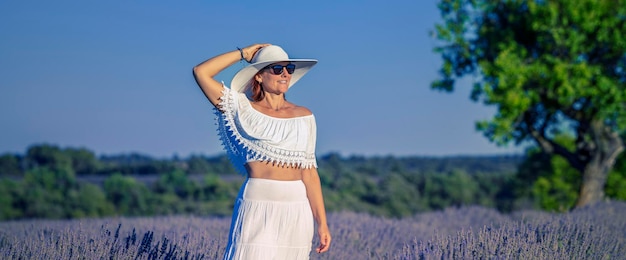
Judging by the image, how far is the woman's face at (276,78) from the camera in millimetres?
4430

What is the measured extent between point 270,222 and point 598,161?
14.1 meters

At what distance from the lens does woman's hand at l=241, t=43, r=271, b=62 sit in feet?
14.8

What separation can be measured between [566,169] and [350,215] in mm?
18787

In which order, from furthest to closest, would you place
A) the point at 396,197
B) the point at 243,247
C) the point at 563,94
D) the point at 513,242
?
the point at 396,197 → the point at 563,94 → the point at 513,242 → the point at 243,247

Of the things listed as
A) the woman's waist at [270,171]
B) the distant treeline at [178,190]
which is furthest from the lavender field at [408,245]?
the distant treeline at [178,190]

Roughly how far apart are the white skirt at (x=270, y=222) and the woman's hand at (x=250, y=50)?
72 cm

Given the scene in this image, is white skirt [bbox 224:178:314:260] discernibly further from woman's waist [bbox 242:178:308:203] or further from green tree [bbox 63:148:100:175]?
green tree [bbox 63:148:100:175]

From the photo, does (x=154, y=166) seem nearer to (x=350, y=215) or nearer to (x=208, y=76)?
(x=350, y=215)

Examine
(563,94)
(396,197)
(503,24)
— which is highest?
(503,24)

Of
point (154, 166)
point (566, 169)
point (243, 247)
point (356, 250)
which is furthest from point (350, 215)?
point (154, 166)

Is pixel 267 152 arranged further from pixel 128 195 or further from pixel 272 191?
pixel 128 195

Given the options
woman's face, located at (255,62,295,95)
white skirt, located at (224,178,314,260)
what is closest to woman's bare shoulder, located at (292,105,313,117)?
woman's face, located at (255,62,295,95)

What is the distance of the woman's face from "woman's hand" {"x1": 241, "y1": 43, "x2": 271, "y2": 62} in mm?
133

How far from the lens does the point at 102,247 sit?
508 centimetres
